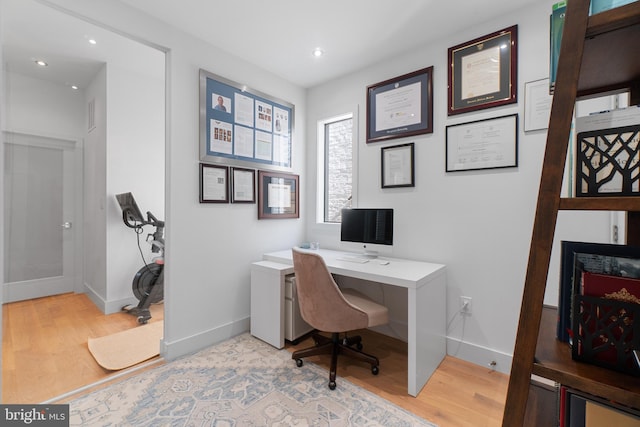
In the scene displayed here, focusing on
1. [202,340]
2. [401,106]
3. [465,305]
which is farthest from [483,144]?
[202,340]

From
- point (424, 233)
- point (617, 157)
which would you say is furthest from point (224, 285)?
point (617, 157)

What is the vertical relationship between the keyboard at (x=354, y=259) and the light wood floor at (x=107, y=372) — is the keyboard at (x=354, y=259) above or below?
above

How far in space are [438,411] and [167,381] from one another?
1.79 meters

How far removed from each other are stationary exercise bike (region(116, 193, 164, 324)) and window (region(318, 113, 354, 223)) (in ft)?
6.10

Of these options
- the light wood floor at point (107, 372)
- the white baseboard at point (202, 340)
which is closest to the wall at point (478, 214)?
the light wood floor at point (107, 372)

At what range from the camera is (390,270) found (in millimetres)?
2100

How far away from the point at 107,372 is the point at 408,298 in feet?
7.33

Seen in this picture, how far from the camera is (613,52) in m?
0.61

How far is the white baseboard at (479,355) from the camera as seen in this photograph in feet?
6.75

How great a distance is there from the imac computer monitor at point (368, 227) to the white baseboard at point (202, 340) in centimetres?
131

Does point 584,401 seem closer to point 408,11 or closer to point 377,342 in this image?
point 377,342

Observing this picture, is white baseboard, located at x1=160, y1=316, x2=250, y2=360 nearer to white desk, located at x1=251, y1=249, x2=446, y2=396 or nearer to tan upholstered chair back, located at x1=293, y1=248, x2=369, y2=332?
white desk, located at x1=251, y1=249, x2=446, y2=396

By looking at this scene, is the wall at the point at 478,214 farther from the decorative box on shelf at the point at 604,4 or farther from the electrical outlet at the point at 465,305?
the decorative box on shelf at the point at 604,4

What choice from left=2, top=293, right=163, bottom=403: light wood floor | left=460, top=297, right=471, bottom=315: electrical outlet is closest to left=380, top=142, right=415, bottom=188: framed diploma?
left=460, top=297, right=471, bottom=315: electrical outlet
